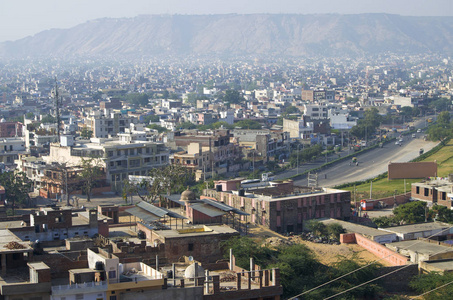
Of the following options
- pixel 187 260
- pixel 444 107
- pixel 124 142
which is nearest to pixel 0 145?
pixel 124 142

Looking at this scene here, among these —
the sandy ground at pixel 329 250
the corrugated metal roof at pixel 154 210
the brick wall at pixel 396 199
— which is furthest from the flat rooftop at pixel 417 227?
the corrugated metal roof at pixel 154 210

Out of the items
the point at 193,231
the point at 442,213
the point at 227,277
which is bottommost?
the point at 442,213

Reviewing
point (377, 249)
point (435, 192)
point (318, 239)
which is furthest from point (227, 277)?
point (435, 192)

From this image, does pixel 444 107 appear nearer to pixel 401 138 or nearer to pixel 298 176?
pixel 401 138

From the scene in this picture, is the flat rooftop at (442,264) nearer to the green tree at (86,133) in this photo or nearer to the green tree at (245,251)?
the green tree at (245,251)

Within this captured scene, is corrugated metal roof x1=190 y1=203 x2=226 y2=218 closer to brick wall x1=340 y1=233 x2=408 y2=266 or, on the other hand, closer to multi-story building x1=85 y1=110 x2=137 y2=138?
brick wall x1=340 y1=233 x2=408 y2=266

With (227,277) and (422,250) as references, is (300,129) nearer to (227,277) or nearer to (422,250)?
(422,250)
